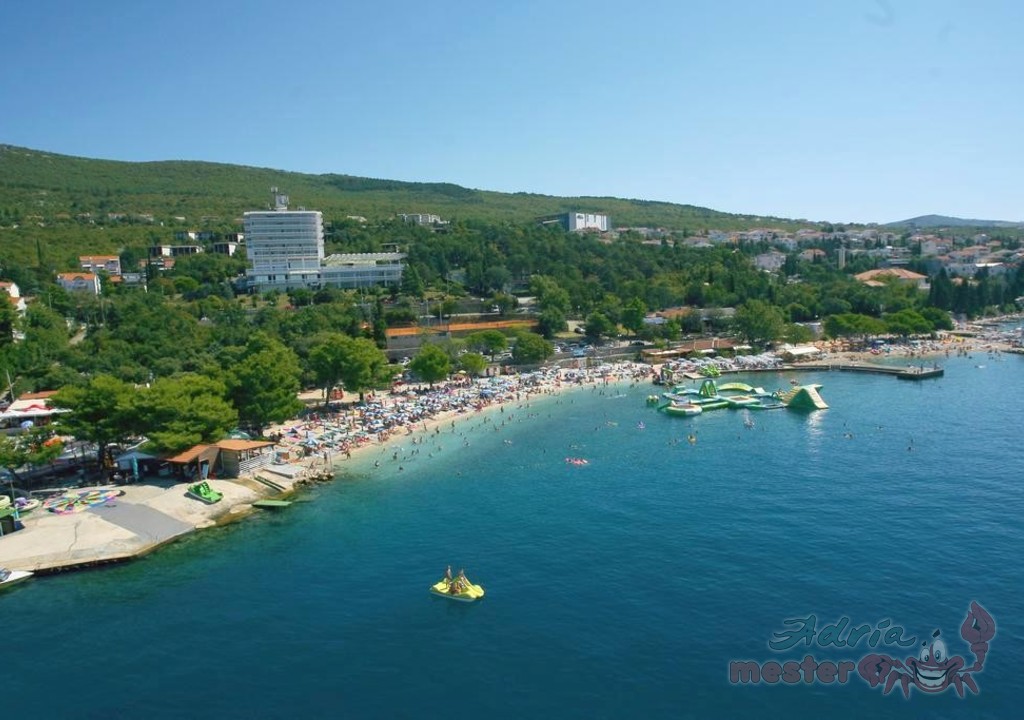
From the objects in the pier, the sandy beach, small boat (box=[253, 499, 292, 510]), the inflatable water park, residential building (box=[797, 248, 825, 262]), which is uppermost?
residential building (box=[797, 248, 825, 262])

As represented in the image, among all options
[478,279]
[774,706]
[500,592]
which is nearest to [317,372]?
[500,592]

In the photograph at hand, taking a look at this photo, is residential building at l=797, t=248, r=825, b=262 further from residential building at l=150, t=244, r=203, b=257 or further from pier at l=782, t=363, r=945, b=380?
residential building at l=150, t=244, r=203, b=257

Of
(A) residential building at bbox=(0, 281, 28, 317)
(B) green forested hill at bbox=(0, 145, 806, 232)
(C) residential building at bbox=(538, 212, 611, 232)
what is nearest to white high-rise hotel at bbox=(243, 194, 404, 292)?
(A) residential building at bbox=(0, 281, 28, 317)

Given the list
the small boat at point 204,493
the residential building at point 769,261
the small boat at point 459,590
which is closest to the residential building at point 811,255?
the residential building at point 769,261

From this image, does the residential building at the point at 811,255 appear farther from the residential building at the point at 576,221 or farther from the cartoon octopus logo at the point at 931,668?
the cartoon octopus logo at the point at 931,668

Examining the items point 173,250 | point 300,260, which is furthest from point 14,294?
point 173,250
